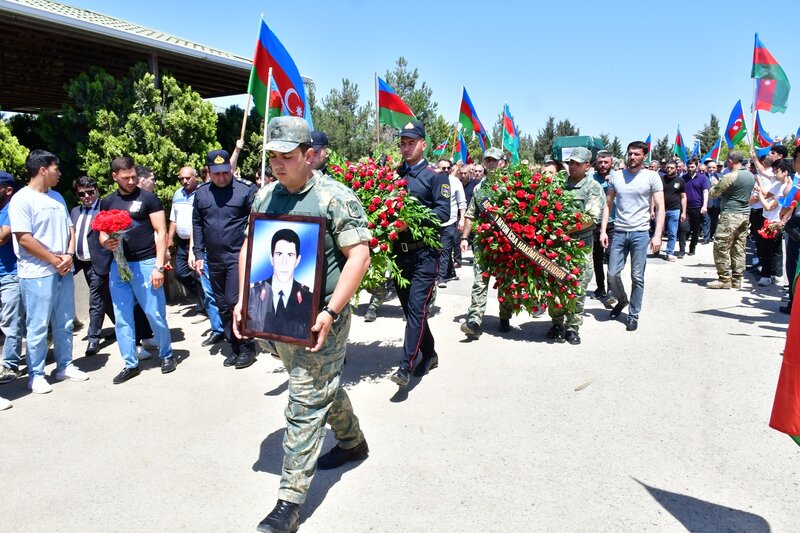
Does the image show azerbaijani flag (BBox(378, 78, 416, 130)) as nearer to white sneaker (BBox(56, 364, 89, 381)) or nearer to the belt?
the belt

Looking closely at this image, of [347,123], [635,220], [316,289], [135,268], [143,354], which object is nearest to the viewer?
[316,289]

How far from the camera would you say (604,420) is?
14.2 ft

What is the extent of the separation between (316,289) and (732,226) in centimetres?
872

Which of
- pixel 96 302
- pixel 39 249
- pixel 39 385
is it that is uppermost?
pixel 39 249

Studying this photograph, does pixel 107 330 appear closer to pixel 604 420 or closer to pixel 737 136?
pixel 604 420

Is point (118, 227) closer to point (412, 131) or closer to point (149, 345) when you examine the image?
point (149, 345)

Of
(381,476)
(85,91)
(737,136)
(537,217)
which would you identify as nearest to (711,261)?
(737,136)

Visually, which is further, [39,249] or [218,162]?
[218,162]

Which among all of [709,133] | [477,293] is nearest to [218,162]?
[477,293]

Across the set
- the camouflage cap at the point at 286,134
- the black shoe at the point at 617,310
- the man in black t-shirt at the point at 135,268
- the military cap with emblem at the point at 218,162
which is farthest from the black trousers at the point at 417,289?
the black shoe at the point at 617,310

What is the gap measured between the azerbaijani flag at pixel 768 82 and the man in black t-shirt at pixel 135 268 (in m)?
7.93

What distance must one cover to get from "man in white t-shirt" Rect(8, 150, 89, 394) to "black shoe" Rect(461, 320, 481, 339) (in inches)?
162

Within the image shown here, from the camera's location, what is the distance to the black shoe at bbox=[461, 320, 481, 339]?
6.52 meters

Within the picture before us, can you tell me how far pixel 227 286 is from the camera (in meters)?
5.66
